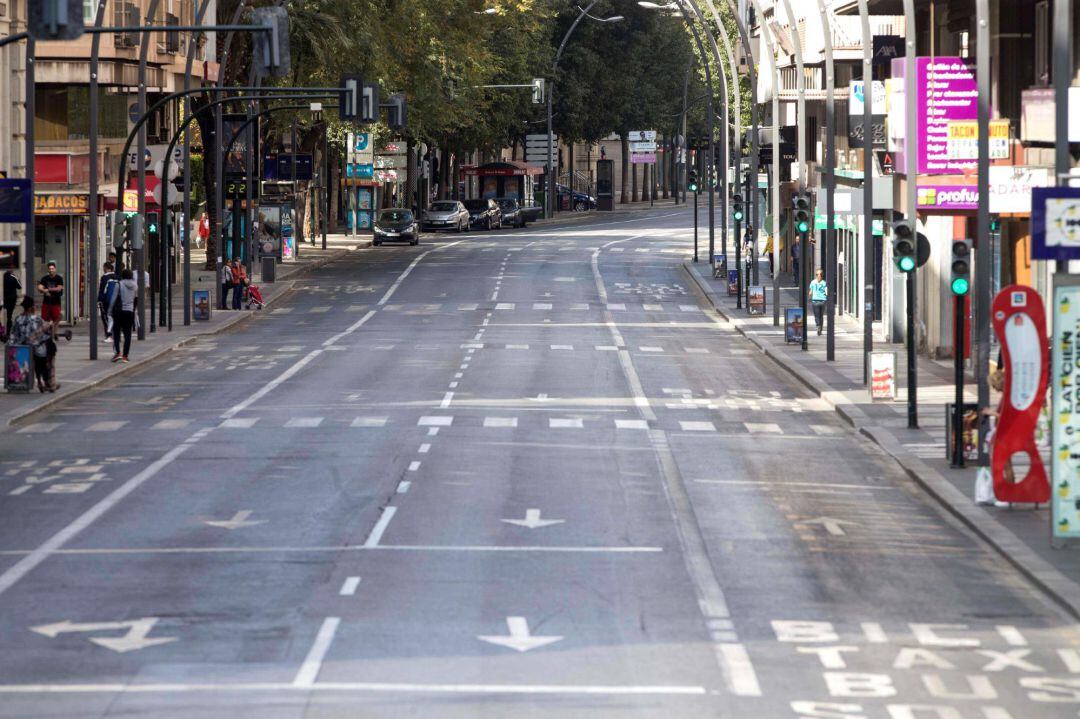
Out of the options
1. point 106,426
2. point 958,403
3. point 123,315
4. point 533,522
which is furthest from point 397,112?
point 533,522

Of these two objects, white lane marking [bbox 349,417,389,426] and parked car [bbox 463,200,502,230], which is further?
parked car [bbox 463,200,502,230]

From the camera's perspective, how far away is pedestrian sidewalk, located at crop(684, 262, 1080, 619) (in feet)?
57.3

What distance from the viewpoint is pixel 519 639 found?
14.0 m

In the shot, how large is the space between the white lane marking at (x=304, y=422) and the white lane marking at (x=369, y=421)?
0.54 meters

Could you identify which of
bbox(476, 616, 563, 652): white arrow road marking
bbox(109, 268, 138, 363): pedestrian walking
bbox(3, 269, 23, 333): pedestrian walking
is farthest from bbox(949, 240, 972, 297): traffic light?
bbox(3, 269, 23, 333): pedestrian walking

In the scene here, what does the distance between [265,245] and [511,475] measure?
4495 centimetres

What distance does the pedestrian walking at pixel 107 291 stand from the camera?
41.5m

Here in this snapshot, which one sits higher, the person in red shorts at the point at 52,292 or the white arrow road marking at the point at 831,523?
the person in red shorts at the point at 52,292

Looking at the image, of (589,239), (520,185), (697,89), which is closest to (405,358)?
(589,239)

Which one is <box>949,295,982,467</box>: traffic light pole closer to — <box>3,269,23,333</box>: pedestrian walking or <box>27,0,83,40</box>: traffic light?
<box>27,0,83,40</box>: traffic light

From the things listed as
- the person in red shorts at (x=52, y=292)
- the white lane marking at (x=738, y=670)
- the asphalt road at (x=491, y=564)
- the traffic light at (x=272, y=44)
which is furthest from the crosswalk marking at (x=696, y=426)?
the person in red shorts at (x=52, y=292)

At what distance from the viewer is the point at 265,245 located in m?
67.1

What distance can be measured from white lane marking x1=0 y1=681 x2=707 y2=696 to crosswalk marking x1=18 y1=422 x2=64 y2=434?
Result: 53.9ft

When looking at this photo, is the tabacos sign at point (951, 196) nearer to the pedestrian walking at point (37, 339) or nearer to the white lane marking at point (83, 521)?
the white lane marking at point (83, 521)
